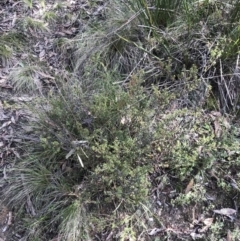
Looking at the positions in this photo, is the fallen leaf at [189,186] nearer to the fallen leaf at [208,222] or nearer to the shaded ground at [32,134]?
the shaded ground at [32,134]

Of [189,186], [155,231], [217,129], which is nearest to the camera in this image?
[155,231]

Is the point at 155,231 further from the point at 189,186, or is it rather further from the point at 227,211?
the point at 227,211

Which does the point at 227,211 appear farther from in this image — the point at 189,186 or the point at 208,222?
the point at 189,186

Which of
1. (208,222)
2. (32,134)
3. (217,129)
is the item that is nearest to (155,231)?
(208,222)

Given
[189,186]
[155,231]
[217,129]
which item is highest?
[217,129]

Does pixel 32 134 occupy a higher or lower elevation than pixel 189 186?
higher

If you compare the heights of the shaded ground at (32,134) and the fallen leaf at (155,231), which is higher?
the shaded ground at (32,134)

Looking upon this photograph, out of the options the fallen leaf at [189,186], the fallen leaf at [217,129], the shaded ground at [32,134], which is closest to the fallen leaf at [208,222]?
the shaded ground at [32,134]

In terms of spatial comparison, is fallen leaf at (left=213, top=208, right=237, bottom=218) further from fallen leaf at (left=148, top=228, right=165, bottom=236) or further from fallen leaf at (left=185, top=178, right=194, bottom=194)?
fallen leaf at (left=148, top=228, right=165, bottom=236)

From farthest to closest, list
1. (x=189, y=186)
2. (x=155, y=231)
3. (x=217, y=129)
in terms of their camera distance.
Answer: (x=217, y=129), (x=189, y=186), (x=155, y=231)

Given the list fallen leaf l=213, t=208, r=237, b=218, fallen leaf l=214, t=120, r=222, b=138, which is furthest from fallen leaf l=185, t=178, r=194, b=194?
fallen leaf l=214, t=120, r=222, b=138

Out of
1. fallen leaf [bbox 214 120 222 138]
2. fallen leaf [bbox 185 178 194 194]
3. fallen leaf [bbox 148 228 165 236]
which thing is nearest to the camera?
fallen leaf [bbox 148 228 165 236]

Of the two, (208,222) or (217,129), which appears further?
(217,129)

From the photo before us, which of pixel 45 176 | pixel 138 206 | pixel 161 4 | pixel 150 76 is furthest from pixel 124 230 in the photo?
pixel 161 4
